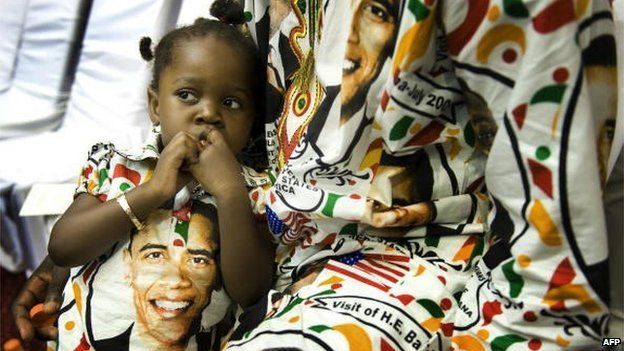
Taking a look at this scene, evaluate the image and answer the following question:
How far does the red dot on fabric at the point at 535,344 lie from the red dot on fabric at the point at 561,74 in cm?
27

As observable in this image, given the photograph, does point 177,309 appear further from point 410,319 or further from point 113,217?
point 410,319

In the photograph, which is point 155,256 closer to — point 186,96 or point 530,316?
point 186,96

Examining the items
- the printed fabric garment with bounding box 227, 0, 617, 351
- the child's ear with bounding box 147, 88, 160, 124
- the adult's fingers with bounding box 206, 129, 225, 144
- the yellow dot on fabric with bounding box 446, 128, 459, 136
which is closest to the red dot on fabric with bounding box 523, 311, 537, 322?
the printed fabric garment with bounding box 227, 0, 617, 351

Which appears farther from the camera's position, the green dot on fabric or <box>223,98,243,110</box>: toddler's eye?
<box>223,98,243,110</box>: toddler's eye

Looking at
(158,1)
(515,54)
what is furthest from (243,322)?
(158,1)

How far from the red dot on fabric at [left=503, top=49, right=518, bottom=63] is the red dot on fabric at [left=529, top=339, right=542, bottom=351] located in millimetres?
288

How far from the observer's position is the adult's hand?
867 millimetres

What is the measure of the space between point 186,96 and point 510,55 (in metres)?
→ 0.52

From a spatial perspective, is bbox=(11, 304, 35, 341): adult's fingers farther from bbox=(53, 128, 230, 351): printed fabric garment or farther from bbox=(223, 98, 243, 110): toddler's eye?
bbox=(223, 98, 243, 110): toddler's eye

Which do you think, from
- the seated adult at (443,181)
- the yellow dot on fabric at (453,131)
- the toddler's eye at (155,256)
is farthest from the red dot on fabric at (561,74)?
the toddler's eye at (155,256)

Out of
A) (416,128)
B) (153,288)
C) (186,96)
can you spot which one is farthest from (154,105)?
(416,128)

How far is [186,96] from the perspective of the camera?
84 cm

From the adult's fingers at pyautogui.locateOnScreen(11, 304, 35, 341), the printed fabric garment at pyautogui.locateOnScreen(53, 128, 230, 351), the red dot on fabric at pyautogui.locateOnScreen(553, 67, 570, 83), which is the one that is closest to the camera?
the red dot on fabric at pyautogui.locateOnScreen(553, 67, 570, 83)

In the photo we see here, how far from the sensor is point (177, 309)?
2.48 feet
